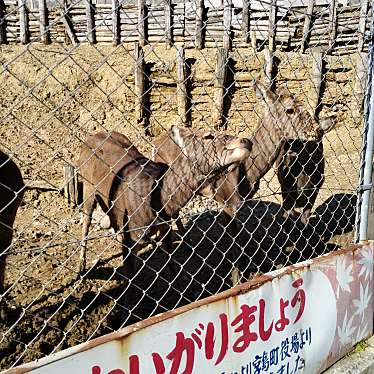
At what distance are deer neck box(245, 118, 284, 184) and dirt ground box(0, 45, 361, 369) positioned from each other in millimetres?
301

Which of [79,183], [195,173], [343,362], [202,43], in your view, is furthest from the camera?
[202,43]

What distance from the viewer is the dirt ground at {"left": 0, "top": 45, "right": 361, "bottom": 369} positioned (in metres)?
2.80

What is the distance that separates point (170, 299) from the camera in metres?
4.04

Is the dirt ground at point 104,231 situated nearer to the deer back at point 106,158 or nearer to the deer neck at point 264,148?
the deer neck at point 264,148

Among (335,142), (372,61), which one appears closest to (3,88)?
(335,142)

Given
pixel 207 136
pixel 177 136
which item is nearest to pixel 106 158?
pixel 177 136

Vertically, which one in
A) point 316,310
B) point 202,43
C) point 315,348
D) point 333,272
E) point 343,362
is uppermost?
point 202,43

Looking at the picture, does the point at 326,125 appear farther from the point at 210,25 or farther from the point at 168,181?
the point at 210,25

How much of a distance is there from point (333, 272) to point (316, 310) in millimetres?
231

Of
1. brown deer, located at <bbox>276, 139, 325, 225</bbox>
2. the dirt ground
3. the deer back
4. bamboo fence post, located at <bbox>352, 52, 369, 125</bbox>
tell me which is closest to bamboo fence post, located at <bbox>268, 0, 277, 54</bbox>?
the dirt ground

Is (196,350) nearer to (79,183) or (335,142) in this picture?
(79,183)

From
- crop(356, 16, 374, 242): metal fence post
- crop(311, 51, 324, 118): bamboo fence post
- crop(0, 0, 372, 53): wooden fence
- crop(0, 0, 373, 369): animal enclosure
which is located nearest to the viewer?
crop(356, 16, 374, 242): metal fence post

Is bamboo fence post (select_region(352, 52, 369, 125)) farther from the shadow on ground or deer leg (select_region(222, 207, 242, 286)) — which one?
deer leg (select_region(222, 207, 242, 286))

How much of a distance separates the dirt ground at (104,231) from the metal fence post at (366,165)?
5.0 inches
